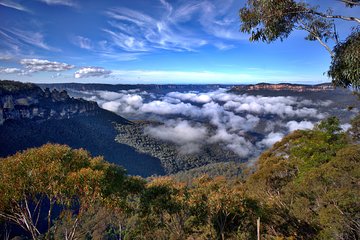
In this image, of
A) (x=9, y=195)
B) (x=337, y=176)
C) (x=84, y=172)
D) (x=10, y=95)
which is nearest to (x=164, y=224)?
(x=84, y=172)

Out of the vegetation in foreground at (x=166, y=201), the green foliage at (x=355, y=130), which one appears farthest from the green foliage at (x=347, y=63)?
the green foliage at (x=355, y=130)

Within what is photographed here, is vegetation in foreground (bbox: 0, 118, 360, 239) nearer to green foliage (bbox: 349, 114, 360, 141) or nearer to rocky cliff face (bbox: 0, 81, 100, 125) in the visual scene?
green foliage (bbox: 349, 114, 360, 141)

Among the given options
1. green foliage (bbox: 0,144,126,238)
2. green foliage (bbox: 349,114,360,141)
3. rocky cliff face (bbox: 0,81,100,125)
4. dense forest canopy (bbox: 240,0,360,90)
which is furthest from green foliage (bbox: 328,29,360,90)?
rocky cliff face (bbox: 0,81,100,125)

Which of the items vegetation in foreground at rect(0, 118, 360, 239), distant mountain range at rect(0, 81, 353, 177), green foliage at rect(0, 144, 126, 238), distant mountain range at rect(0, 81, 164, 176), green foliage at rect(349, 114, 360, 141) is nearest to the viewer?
green foliage at rect(0, 144, 126, 238)

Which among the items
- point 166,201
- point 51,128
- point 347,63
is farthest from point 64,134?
point 347,63

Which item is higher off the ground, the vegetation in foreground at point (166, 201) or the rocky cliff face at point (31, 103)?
the vegetation in foreground at point (166, 201)

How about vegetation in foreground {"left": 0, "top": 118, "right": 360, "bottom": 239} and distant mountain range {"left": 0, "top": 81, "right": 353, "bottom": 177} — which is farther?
distant mountain range {"left": 0, "top": 81, "right": 353, "bottom": 177}

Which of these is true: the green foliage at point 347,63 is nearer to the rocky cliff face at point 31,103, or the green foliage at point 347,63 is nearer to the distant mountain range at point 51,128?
the distant mountain range at point 51,128
